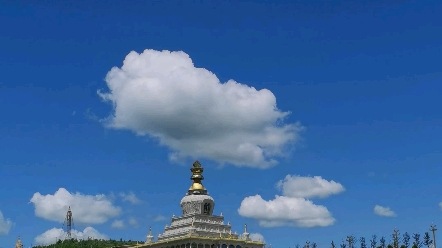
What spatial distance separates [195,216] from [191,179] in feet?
35.3

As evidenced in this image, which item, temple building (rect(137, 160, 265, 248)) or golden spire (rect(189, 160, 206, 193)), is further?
golden spire (rect(189, 160, 206, 193))

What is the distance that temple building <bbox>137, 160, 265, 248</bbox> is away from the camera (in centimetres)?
10714

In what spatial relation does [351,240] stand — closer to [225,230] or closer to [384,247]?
[384,247]

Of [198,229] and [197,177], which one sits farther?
[197,177]

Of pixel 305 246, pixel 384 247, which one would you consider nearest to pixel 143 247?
pixel 305 246

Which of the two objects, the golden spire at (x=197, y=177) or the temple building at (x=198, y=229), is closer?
the temple building at (x=198, y=229)

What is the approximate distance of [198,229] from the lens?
358 feet

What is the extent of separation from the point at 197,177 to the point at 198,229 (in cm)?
1311

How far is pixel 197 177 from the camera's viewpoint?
390ft

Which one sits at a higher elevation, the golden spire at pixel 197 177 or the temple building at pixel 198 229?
the golden spire at pixel 197 177

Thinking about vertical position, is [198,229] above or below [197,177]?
below

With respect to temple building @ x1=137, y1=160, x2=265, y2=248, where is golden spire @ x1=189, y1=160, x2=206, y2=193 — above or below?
above

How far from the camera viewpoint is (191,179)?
119562 millimetres

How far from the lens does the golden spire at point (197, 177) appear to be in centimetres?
11775
